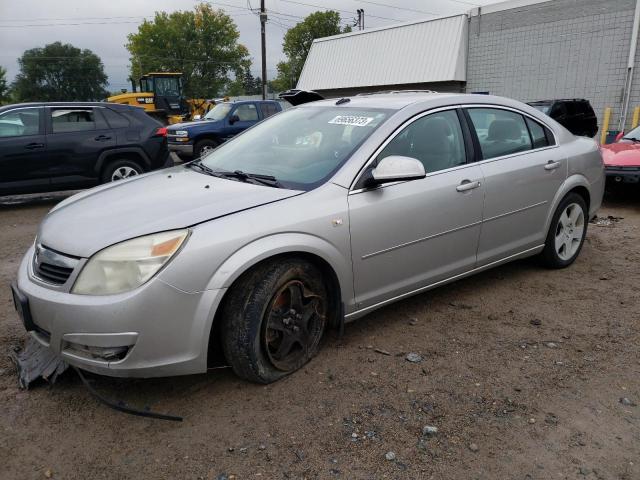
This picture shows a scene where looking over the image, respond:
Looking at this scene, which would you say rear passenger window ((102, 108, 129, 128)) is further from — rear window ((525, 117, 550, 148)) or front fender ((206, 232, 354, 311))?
front fender ((206, 232, 354, 311))

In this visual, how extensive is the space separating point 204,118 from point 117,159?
19.1 ft

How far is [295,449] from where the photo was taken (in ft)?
7.69

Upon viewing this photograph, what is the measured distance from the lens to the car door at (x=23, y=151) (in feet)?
24.5

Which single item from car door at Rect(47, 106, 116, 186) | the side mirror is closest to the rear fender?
the side mirror

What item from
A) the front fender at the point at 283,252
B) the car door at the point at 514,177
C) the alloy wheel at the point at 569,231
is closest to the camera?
the front fender at the point at 283,252

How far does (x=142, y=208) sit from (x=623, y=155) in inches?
283

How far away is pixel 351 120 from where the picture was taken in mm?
3471

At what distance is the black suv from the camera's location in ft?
24.8

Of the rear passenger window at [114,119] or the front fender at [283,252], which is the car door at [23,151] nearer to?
the rear passenger window at [114,119]

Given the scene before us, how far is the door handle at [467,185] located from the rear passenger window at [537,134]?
99 centimetres

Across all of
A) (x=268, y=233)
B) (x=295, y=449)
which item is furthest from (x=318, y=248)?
(x=295, y=449)

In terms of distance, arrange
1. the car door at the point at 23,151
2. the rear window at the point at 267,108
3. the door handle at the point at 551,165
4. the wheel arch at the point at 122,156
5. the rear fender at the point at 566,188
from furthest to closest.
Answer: the rear window at the point at 267,108, the wheel arch at the point at 122,156, the car door at the point at 23,151, the rear fender at the point at 566,188, the door handle at the point at 551,165

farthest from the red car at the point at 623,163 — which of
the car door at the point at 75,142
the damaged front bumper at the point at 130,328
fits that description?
the car door at the point at 75,142

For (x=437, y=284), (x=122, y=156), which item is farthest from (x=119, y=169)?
(x=437, y=284)
